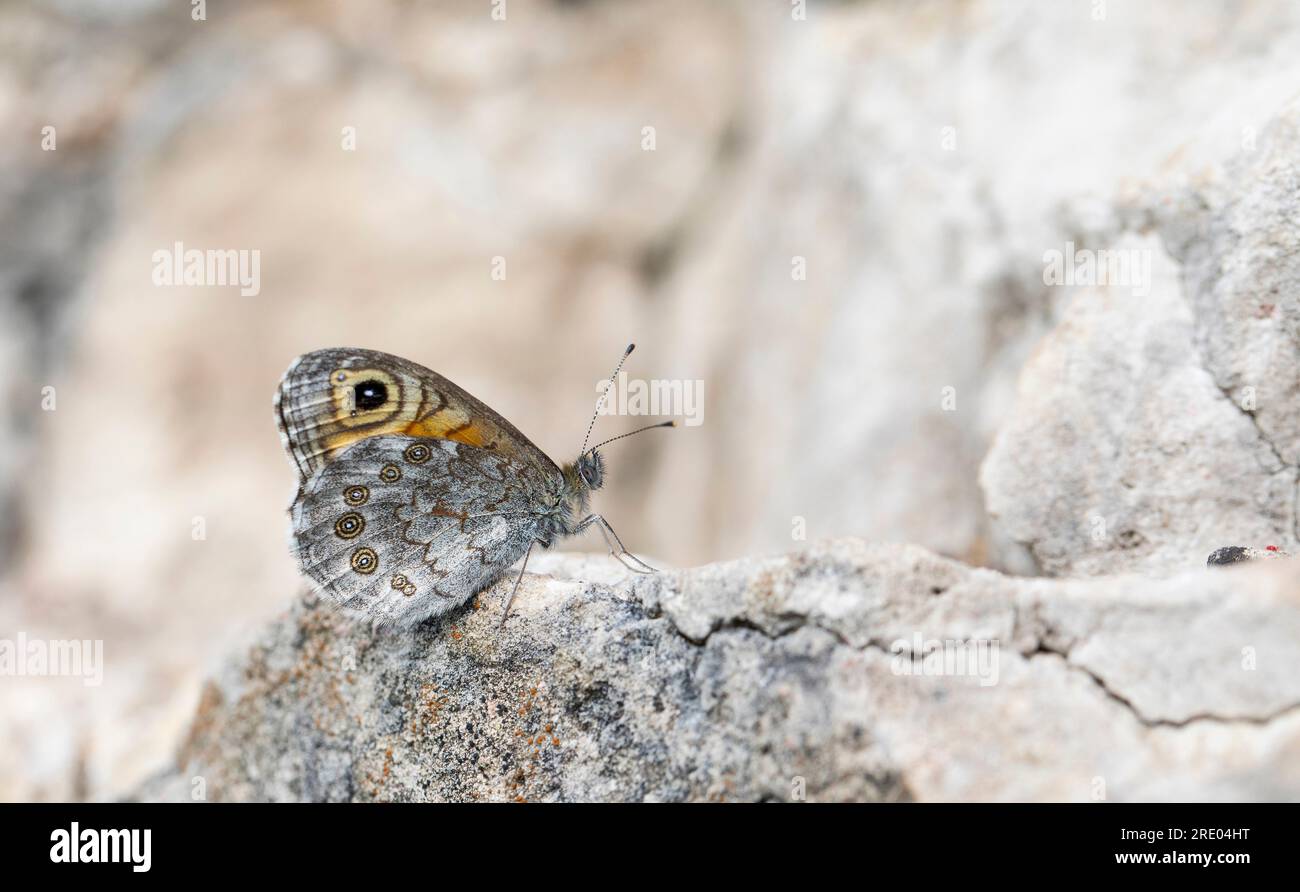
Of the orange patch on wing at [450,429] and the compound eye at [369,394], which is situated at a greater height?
the compound eye at [369,394]

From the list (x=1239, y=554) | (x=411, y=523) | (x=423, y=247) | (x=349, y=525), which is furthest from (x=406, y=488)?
(x=423, y=247)

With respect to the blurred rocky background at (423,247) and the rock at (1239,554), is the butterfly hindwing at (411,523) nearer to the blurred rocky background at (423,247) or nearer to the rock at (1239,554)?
the rock at (1239,554)

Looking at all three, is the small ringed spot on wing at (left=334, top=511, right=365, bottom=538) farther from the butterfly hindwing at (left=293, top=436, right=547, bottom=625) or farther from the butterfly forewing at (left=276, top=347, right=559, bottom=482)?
the butterfly forewing at (left=276, top=347, right=559, bottom=482)

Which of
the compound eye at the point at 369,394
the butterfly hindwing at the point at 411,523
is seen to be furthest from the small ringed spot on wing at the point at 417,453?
the compound eye at the point at 369,394

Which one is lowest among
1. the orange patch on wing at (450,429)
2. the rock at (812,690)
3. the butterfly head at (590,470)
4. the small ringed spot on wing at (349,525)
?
the rock at (812,690)

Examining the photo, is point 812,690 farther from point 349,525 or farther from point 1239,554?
Result: point 349,525

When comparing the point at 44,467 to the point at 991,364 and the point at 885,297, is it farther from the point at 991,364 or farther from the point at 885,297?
the point at 991,364

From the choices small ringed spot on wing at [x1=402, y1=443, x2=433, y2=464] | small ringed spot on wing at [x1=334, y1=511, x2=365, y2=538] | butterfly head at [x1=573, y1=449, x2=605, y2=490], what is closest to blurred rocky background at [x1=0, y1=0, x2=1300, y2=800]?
butterfly head at [x1=573, y1=449, x2=605, y2=490]

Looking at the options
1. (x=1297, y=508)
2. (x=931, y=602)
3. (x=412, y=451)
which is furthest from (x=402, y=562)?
(x=1297, y=508)
